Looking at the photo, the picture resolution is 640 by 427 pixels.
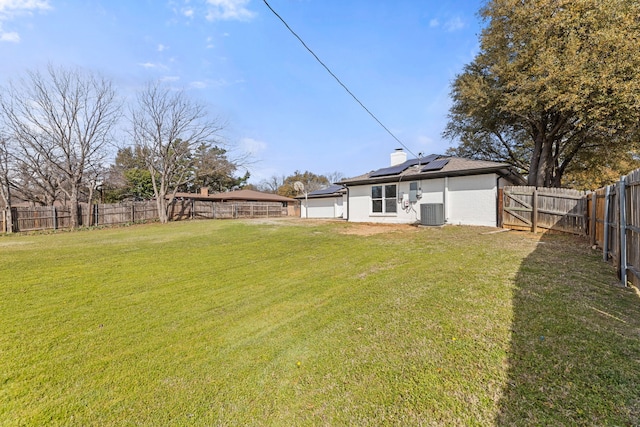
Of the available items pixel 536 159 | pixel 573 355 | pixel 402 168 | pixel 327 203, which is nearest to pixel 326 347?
pixel 573 355

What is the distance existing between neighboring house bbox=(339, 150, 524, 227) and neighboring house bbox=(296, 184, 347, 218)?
6478 millimetres

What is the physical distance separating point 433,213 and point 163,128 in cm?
2126

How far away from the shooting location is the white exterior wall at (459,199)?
1120 cm

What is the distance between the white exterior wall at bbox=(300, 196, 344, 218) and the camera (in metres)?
23.0

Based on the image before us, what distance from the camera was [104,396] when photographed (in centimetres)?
203

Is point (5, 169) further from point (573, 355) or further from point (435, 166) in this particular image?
point (573, 355)

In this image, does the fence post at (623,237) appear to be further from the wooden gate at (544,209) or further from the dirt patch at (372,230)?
the dirt patch at (372,230)

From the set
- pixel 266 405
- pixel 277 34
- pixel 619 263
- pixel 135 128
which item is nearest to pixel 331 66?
pixel 277 34

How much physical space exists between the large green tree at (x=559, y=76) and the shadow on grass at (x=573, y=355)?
10197mm

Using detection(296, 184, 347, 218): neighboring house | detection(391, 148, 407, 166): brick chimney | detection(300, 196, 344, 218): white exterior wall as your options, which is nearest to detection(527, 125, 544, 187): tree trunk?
detection(391, 148, 407, 166): brick chimney

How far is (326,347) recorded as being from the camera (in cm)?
263

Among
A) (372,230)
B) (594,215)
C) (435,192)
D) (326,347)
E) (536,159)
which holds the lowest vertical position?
(326,347)

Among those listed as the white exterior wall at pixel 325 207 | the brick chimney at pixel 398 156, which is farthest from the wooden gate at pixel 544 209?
the white exterior wall at pixel 325 207

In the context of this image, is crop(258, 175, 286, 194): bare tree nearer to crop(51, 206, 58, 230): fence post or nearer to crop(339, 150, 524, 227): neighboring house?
crop(51, 206, 58, 230): fence post
